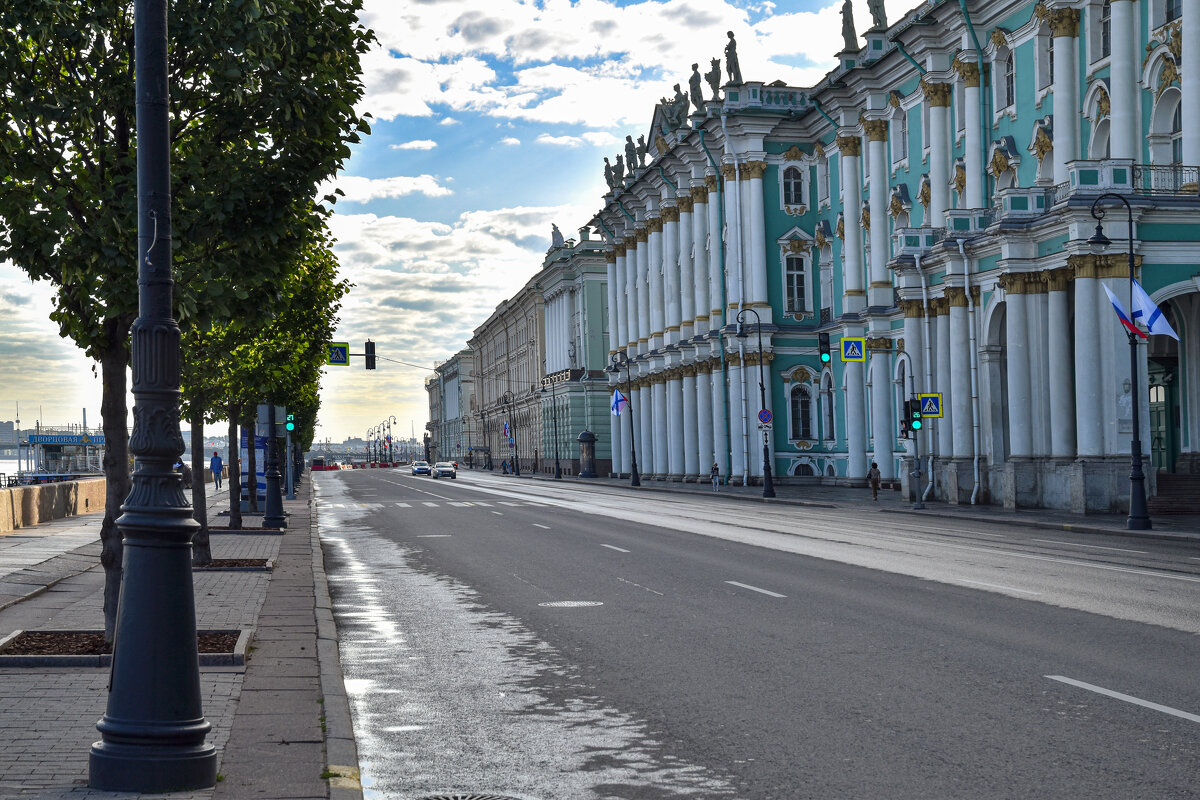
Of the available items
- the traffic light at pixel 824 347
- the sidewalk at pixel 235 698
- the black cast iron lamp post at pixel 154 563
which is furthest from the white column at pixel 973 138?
the black cast iron lamp post at pixel 154 563

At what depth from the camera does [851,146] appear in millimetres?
58656

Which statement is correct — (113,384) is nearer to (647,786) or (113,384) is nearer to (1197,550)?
(647,786)

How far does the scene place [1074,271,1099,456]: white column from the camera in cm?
3469

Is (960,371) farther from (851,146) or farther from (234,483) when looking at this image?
(234,483)

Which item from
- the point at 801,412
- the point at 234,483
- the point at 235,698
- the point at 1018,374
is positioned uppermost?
the point at 1018,374

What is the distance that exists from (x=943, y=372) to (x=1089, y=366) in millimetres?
9984

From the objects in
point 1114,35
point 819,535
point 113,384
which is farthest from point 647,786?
point 1114,35

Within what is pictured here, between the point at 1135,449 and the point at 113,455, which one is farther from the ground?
the point at 113,455

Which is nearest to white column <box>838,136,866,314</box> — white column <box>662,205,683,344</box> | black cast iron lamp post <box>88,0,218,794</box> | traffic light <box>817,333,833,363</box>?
traffic light <box>817,333,833,363</box>

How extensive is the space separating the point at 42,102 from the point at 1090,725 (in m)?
8.96

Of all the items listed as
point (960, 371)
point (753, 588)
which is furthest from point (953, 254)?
point (753, 588)

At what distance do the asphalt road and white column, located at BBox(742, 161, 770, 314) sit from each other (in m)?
44.1

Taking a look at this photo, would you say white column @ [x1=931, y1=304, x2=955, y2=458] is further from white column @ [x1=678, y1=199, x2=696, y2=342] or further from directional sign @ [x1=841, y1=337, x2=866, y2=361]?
white column @ [x1=678, y1=199, x2=696, y2=342]

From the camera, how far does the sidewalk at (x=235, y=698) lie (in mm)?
7039
